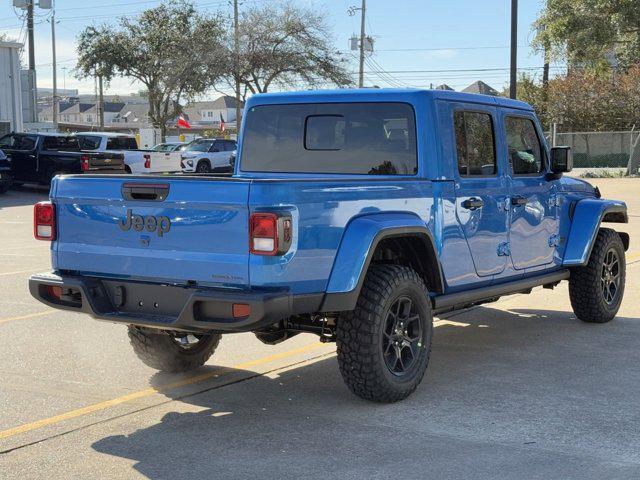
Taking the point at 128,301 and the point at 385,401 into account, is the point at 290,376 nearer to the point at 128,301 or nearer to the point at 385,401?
the point at 385,401

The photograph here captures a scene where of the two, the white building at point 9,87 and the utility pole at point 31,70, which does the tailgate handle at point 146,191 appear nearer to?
the white building at point 9,87

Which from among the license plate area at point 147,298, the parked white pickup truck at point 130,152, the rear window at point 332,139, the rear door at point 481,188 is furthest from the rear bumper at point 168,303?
the parked white pickup truck at point 130,152

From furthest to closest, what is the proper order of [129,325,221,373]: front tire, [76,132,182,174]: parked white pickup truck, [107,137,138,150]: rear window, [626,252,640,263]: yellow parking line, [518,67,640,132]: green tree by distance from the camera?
[518,67,640,132]: green tree, [107,137,138,150]: rear window, [76,132,182,174]: parked white pickup truck, [626,252,640,263]: yellow parking line, [129,325,221,373]: front tire

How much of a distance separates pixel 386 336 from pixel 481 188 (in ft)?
4.97

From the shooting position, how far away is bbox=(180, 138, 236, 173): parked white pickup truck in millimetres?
33562

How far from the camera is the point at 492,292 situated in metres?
6.79

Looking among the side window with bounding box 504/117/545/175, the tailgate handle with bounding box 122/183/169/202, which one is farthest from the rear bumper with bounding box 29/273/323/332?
the side window with bounding box 504/117/545/175

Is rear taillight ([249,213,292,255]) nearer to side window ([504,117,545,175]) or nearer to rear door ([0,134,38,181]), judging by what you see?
side window ([504,117,545,175])

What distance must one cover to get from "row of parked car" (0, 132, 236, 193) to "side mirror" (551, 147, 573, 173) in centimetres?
1722

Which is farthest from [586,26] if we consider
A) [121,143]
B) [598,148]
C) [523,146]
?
[523,146]

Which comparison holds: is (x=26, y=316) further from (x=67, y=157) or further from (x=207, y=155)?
(x=207, y=155)

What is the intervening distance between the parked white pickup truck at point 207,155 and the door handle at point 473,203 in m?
27.2

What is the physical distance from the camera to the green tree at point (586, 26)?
35219 millimetres

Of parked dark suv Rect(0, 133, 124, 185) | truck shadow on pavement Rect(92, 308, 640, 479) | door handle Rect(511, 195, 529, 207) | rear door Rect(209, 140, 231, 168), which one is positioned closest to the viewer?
truck shadow on pavement Rect(92, 308, 640, 479)
